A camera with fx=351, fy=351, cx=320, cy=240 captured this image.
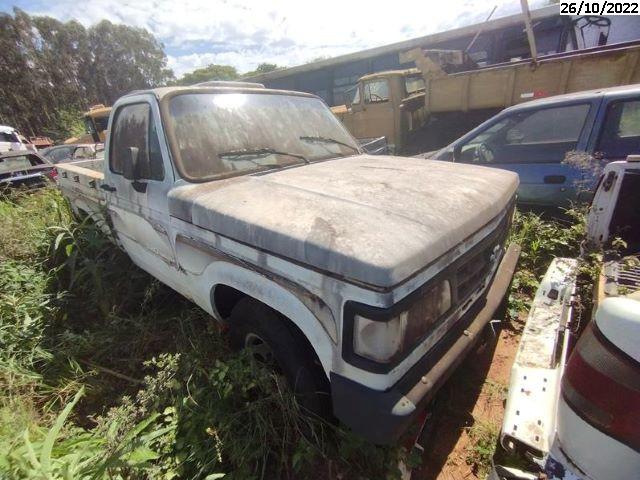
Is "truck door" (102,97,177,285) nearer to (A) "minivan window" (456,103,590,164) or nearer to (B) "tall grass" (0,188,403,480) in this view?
(B) "tall grass" (0,188,403,480)

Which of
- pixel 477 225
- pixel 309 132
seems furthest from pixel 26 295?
pixel 477 225

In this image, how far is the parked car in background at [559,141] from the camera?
360 centimetres

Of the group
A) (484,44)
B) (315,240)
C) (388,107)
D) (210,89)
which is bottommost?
(315,240)

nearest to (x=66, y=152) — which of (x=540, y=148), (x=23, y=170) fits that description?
(x=23, y=170)

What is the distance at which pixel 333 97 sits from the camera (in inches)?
880

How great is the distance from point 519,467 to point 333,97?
76.5 feet

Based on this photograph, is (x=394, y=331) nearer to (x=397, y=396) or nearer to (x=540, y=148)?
(x=397, y=396)

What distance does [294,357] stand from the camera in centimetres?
184

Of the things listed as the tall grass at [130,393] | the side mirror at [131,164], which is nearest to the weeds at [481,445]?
the tall grass at [130,393]

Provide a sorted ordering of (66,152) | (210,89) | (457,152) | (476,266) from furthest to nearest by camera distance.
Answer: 1. (66,152)
2. (457,152)
3. (210,89)
4. (476,266)

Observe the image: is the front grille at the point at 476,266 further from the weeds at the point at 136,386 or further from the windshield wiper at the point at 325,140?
the windshield wiper at the point at 325,140

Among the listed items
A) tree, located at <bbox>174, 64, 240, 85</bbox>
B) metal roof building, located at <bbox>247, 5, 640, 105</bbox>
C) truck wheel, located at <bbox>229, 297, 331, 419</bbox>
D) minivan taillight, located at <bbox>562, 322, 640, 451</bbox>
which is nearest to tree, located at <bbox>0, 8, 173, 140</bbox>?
tree, located at <bbox>174, 64, 240, 85</bbox>

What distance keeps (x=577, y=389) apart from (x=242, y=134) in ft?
7.82

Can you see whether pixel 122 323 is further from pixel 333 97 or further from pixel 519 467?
pixel 333 97
